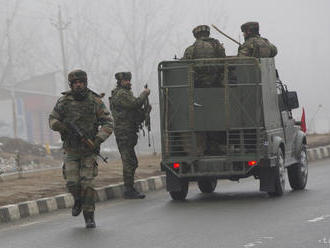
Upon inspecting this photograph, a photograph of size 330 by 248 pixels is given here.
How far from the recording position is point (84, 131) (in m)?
9.89

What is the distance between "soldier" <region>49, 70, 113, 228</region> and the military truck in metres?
2.74

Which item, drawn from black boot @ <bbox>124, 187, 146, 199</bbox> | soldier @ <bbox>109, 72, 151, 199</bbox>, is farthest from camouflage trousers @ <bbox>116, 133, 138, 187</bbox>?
black boot @ <bbox>124, 187, 146, 199</bbox>

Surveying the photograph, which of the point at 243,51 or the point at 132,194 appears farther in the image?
the point at 132,194

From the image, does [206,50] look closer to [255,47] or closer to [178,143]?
[255,47]

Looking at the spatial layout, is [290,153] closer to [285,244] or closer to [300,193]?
[300,193]

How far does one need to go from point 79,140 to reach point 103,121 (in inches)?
14.3

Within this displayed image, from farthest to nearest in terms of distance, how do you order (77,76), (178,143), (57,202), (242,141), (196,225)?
(57,202) → (178,143) → (242,141) → (77,76) → (196,225)

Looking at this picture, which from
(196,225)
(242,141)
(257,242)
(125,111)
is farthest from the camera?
(125,111)

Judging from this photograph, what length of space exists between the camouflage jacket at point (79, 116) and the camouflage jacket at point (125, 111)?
3.69 m

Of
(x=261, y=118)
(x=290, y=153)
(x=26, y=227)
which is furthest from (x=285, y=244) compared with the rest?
(x=290, y=153)

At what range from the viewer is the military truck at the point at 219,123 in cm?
1225

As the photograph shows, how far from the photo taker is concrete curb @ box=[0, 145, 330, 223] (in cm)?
1184

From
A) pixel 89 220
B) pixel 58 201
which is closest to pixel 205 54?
pixel 58 201

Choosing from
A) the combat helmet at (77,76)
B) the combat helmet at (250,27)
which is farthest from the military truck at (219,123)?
the combat helmet at (77,76)
